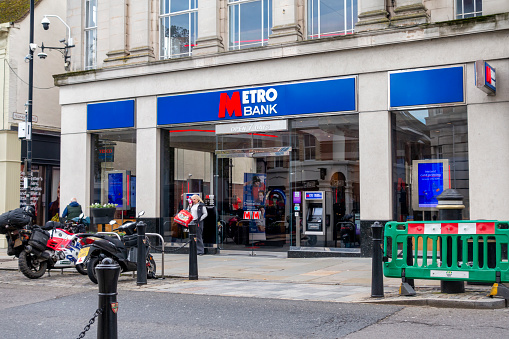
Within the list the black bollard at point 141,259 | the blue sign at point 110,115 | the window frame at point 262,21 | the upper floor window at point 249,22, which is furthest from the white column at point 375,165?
the blue sign at point 110,115

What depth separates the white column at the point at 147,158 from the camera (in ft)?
60.5

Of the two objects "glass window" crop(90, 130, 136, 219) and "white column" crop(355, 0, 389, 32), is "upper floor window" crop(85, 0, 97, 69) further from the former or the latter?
"white column" crop(355, 0, 389, 32)

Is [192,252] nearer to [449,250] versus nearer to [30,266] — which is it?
[30,266]

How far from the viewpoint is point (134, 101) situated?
18.8 m

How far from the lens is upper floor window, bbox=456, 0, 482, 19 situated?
Result: 1437 centimetres

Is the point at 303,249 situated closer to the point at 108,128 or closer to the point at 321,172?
the point at 321,172

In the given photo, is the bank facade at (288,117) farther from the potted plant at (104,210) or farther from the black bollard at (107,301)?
the black bollard at (107,301)

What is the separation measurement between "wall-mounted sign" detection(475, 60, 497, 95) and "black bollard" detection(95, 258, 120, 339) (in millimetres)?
10383

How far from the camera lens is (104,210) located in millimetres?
18984

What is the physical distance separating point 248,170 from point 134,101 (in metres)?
4.57

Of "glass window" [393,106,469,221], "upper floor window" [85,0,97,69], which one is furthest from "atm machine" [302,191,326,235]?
"upper floor window" [85,0,97,69]

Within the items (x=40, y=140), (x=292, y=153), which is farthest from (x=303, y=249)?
(x=40, y=140)

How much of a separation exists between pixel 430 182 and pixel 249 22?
7.07 m

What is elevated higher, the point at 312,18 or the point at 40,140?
the point at 312,18
